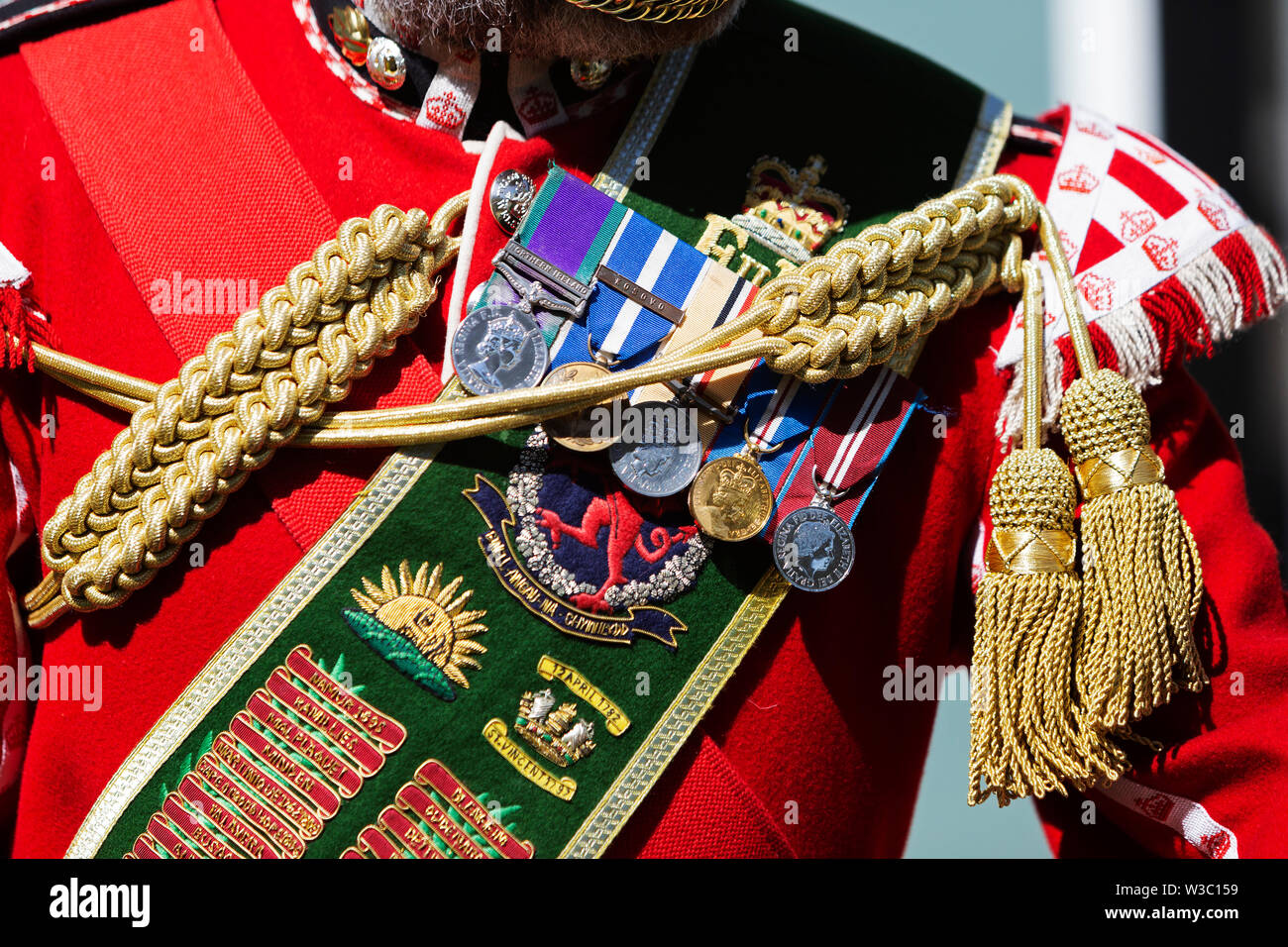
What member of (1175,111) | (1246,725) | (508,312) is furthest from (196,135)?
(1175,111)

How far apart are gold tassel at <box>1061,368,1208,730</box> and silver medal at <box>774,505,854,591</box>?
0.72 ft

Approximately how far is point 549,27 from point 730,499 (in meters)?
0.42

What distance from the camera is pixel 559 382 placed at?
1.08 metres

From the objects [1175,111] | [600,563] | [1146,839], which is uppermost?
[1175,111]

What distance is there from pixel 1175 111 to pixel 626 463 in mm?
2238

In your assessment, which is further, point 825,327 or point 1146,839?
point 1146,839

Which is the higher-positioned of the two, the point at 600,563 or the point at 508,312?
the point at 508,312

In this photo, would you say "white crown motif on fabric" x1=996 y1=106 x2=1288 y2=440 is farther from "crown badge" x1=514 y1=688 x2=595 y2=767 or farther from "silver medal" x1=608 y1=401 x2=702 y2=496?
"crown badge" x1=514 y1=688 x2=595 y2=767

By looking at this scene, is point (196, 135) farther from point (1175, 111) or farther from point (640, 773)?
point (1175, 111)

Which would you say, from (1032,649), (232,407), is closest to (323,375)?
(232,407)

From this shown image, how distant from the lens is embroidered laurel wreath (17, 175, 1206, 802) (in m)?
1.06

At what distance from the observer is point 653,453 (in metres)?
1.09

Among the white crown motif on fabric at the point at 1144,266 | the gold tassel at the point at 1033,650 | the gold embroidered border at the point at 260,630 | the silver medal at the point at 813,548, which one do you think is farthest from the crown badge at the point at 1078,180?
the gold embroidered border at the point at 260,630

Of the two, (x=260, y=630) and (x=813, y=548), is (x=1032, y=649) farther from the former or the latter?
(x=260, y=630)
